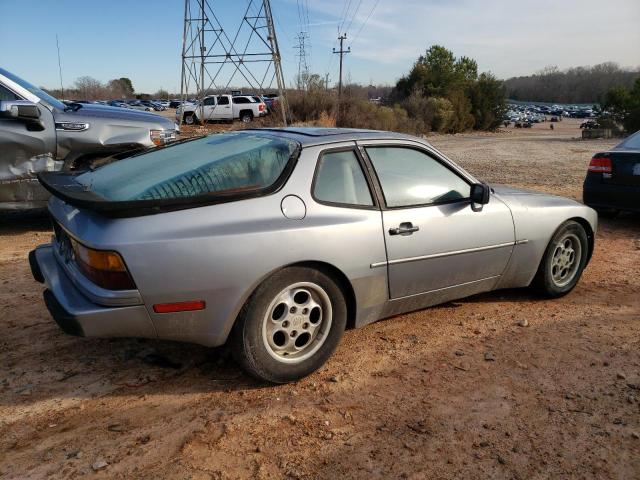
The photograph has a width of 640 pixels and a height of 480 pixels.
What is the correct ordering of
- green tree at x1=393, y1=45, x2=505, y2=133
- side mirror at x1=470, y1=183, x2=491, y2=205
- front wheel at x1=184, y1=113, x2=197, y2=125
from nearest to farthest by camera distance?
side mirror at x1=470, y1=183, x2=491, y2=205 < front wheel at x1=184, y1=113, x2=197, y2=125 < green tree at x1=393, y1=45, x2=505, y2=133

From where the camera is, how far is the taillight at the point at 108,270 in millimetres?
2551

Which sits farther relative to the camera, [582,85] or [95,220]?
[582,85]

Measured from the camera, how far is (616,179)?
706 cm

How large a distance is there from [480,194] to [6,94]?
5.33m

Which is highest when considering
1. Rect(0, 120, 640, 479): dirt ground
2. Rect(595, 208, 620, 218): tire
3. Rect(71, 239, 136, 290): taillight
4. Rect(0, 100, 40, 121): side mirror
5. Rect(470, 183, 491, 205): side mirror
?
Rect(0, 100, 40, 121): side mirror

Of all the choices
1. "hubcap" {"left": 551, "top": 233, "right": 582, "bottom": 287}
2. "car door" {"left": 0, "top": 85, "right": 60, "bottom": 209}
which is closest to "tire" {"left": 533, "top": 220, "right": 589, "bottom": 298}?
"hubcap" {"left": 551, "top": 233, "right": 582, "bottom": 287}

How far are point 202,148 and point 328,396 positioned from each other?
1.82 metres

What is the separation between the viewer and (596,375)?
318 cm

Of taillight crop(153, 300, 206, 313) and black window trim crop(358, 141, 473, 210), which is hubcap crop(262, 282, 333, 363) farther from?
black window trim crop(358, 141, 473, 210)

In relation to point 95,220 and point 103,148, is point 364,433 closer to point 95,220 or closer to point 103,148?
point 95,220

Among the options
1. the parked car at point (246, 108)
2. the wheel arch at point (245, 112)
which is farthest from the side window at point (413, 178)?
the wheel arch at point (245, 112)

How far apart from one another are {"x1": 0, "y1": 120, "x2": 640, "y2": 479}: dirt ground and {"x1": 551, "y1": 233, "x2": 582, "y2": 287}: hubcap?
35cm

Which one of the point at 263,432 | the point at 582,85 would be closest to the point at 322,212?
the point at 263,432

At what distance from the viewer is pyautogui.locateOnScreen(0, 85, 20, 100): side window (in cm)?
594
